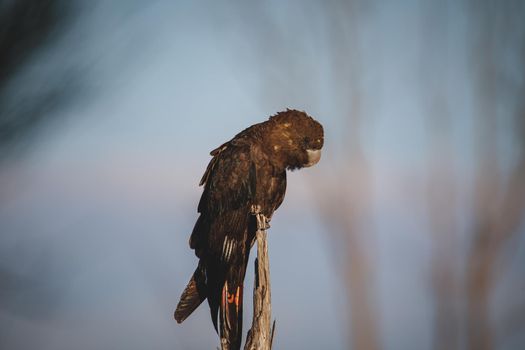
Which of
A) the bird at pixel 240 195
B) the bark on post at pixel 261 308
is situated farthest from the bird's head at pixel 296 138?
the bark on post at pixel 261 308

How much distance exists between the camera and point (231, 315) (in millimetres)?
3523

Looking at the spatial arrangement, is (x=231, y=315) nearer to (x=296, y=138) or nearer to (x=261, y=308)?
(x=261, y=308)

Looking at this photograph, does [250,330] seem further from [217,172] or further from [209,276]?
[217,172]

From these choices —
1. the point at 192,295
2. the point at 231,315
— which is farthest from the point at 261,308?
the point at 192,295

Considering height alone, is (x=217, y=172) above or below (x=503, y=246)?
above

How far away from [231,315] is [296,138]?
1.21 m

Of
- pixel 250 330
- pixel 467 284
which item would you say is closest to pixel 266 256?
pixel 250 330

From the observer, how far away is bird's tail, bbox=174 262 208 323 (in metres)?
3.54

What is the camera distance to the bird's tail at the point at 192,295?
11.6 feet

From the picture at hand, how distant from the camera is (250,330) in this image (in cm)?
306

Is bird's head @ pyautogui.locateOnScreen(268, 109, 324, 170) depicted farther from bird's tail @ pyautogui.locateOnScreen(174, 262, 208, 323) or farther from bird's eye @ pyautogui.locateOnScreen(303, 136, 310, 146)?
bird's tail @ pyautogui.locateOnScreen(174, 262, 208, 323)

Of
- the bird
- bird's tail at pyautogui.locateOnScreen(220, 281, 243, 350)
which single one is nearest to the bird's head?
the bird

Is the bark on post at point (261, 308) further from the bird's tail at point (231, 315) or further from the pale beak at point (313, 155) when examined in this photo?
the pale beak at point (313, 155)

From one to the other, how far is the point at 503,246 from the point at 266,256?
1.61 metres
